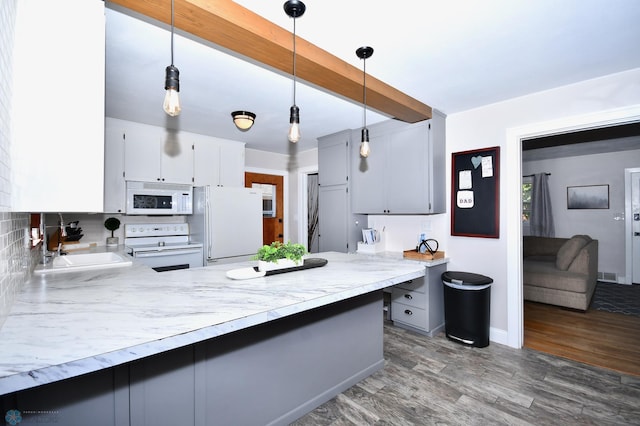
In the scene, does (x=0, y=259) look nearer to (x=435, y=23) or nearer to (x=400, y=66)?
(x=435, y=23)

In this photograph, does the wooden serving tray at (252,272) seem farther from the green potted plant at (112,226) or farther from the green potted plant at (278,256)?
the green potted plant at (112,226)

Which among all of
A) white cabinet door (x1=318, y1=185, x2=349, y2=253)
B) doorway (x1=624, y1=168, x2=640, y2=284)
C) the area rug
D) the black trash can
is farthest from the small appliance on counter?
doorway (x1=624, y1=168, x2=640, y2=284)

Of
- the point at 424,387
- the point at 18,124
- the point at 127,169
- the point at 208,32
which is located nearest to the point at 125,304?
the point at 18,124

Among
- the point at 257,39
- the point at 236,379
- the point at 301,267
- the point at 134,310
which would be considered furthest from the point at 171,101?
the point at 236,379

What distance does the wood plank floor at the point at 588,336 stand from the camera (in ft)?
8.46

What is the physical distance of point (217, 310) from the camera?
44.7 inches

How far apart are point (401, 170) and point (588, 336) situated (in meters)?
2.58

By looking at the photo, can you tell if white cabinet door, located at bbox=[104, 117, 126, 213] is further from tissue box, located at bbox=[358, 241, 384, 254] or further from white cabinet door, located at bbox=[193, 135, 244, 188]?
tissue box, located at bbox=[358, 241, 384, 254]

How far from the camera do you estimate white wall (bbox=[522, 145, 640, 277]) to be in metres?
5.17

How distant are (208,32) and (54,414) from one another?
1796mm

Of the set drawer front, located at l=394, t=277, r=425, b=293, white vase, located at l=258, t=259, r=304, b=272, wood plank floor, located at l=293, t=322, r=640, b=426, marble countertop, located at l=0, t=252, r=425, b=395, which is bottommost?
wood plank floor, located at l=293, t=322, r=640, b=426

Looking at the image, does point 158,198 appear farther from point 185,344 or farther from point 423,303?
point 423,303

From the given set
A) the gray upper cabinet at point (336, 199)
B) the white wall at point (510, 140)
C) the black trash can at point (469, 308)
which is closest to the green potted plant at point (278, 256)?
the black trash can at point (469, 308)

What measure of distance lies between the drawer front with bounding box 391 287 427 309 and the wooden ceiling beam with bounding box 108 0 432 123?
79.4 inches
